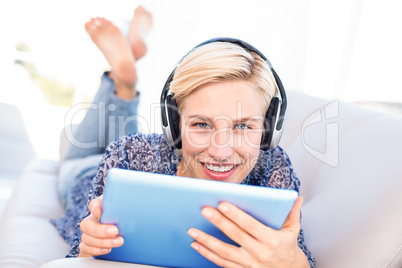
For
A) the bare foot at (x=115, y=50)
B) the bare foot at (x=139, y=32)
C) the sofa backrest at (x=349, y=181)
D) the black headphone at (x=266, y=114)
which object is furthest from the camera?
the bare foot at (x=139, y=32)

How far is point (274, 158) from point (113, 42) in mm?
946

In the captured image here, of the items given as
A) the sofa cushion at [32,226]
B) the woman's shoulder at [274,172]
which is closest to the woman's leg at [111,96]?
the sofa cushion at [32,226]

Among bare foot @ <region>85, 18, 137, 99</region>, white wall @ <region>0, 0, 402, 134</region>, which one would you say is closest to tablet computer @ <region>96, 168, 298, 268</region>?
bare foot @ <region>85, 18, 137, 99</region>

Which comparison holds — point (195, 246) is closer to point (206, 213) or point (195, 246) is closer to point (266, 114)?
point (206, 213)

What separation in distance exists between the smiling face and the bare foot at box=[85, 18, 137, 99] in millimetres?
870

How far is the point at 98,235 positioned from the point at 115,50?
1233mm

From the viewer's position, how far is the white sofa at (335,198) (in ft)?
2.78

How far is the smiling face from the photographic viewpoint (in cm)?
92

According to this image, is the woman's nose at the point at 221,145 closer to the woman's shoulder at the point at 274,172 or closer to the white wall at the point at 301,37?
the woman's shoulder at the point at 274,172

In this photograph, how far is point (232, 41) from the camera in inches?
37.7

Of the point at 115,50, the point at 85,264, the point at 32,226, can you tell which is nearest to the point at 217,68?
the point at 85,264

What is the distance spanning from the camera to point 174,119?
38.3 inches

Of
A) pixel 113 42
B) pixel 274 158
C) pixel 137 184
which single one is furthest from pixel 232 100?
pixel 113 42

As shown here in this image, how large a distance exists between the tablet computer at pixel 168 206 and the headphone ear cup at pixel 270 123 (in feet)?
1.07
